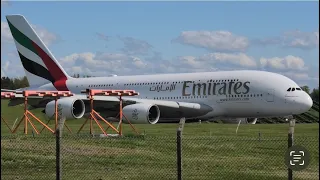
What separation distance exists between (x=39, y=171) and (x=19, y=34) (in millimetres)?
34530

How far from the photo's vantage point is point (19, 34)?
48.6m

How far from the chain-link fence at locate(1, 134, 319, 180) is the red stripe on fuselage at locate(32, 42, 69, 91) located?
93.5ft

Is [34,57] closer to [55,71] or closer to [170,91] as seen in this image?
[55,71]

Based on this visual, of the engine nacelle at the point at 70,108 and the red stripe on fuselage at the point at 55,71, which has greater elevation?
the red stripe on fuselage at the point at 55,71

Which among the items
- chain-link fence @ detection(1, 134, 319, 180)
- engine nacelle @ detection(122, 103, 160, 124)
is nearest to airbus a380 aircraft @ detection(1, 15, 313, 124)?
engine nacelle @ detection(122, 103, 160, 124)

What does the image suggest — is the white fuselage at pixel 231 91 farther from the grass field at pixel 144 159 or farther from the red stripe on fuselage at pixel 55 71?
the grass field at pixel 144 159

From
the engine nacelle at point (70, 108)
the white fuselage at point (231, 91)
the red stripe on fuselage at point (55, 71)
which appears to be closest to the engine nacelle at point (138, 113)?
the engine nacelle at point (70, 108)

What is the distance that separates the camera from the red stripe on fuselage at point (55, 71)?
1922 inches

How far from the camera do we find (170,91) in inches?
1747

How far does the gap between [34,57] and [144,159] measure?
33.9 metres

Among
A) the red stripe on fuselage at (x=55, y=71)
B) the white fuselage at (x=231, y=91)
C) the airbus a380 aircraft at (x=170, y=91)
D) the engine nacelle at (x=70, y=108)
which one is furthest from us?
the red stripe on fuselage at (x=55, y=71)

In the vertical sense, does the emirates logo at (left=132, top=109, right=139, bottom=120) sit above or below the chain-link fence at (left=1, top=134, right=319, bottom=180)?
above

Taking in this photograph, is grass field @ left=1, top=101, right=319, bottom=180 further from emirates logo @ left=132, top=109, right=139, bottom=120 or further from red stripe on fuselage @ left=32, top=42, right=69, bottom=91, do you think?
red stripe on fuselage @ left=32, top=42, right=69, bottom=91

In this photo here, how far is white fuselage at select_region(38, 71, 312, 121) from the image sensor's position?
38.9 meters
